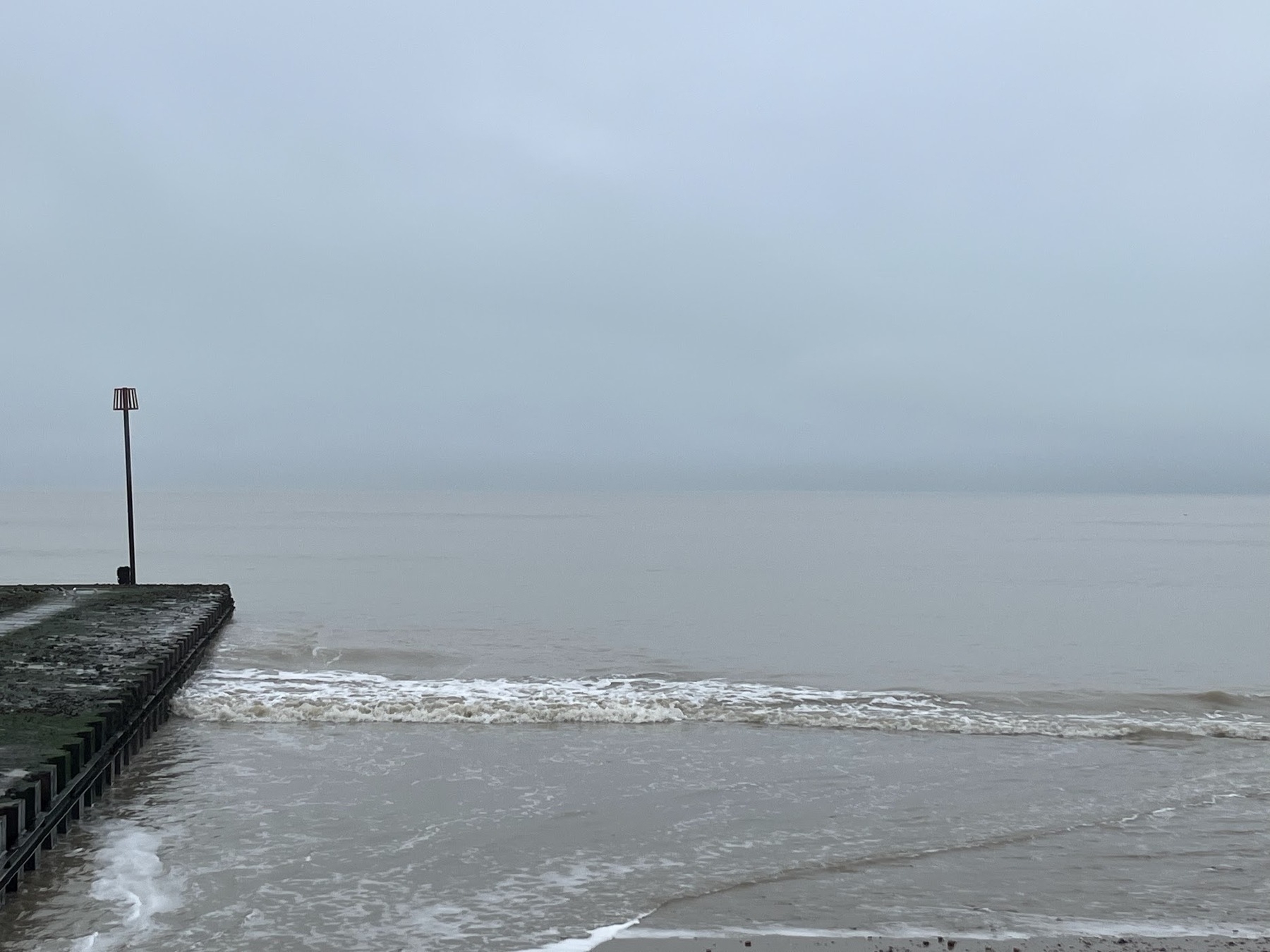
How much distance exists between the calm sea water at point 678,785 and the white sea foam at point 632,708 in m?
0.09

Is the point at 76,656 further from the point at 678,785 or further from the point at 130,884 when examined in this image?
the point at 678,785

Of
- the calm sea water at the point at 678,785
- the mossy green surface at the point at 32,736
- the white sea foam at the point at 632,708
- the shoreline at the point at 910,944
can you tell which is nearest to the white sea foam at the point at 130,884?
the calm sea water at the point at 678,785

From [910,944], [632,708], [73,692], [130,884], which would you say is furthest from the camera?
[632,708]

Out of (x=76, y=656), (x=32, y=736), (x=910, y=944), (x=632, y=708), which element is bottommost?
(x=632, y=708)

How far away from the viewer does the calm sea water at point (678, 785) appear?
25.7 ft

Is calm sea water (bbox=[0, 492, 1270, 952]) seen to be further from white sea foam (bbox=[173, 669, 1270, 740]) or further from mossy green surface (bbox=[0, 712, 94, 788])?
mossy green surface (bbox=[0, 712, 94, 788])

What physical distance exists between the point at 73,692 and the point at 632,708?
782 centimetres

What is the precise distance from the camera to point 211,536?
8762 cm

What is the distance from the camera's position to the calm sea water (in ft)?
25.7

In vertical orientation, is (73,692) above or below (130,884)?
above

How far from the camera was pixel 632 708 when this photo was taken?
1595 cm

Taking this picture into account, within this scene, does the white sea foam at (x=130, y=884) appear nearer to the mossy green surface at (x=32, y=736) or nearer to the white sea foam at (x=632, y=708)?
the mossy green surface at (x=32, y=736)

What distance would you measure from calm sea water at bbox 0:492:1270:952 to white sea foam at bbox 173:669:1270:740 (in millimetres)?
93

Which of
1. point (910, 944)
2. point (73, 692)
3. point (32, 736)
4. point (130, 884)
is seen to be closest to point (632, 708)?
point (73, 692)
